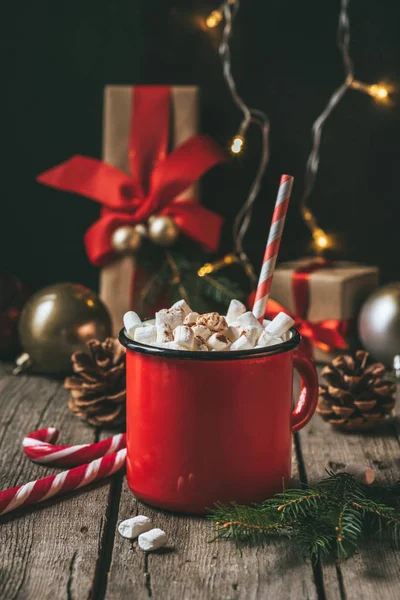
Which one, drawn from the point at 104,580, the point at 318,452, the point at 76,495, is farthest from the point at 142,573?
the point at 318,452

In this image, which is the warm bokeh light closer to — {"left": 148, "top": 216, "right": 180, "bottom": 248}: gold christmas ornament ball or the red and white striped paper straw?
{"left": 148, "top": 216, "right": 180, "bottom": 248}: gold christmas ornament ball

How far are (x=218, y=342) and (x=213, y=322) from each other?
4 cm

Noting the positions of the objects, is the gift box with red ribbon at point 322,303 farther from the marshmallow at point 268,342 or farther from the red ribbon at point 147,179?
the marshmallow at point 268,342

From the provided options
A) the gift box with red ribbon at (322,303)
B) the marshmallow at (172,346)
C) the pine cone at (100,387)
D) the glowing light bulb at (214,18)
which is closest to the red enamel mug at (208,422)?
the marshmallow at (172,346)

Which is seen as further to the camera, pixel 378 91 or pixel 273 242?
pixel 378 91

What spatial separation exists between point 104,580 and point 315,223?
3.89 feet

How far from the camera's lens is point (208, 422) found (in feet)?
2.92

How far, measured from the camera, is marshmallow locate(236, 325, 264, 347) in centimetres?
91

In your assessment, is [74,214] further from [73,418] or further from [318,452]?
[318,452]

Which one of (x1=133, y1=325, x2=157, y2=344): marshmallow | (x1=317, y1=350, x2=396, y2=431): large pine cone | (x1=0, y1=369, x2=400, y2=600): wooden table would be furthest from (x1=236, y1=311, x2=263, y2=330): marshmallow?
(x1=317, y1=350, x2=396, y2=431): large pine cone

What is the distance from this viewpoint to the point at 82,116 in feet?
6.14

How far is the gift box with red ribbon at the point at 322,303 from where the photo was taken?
1.63 m

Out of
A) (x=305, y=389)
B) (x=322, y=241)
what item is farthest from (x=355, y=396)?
(x=322, y=241)

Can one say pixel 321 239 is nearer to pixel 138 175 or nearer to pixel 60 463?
pixel 138 175
